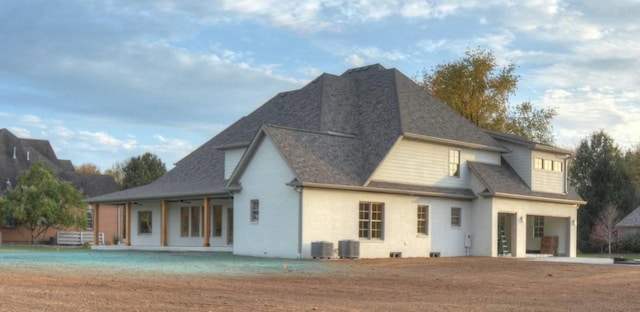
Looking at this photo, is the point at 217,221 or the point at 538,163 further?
the point at 538,163

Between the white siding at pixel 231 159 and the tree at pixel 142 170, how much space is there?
3775cm

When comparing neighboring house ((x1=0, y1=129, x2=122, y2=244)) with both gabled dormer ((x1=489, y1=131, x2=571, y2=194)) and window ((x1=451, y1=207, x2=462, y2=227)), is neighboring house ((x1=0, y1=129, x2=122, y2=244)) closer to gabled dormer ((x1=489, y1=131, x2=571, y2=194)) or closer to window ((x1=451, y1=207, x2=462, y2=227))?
window ((x1=451, y1=207, x2=462, y2=227))

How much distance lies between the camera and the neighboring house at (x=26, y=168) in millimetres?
55153

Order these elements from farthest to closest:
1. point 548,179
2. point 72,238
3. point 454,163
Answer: point 72,238 → point 548,179 → point 454,163

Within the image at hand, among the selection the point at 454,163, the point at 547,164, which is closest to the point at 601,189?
the point at 547,164

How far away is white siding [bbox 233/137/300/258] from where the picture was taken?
2962 cm

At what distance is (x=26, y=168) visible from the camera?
61.0m

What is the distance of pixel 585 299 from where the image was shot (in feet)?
53.2

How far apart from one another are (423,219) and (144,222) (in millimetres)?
15504

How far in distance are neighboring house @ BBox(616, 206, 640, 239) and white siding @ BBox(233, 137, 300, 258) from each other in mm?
34653

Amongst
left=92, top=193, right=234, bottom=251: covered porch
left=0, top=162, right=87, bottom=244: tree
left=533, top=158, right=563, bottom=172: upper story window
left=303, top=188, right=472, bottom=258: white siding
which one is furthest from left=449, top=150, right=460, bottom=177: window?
left=0, top=162, right=87, bottom=244: tree

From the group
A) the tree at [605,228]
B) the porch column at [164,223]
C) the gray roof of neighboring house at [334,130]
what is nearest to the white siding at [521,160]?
the gray roof of neighboring house at [334,130]

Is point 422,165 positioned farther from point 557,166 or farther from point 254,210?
point 557,166

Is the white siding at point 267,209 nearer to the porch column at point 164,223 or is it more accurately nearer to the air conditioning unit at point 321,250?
the air conditioning unit at point 321,250
